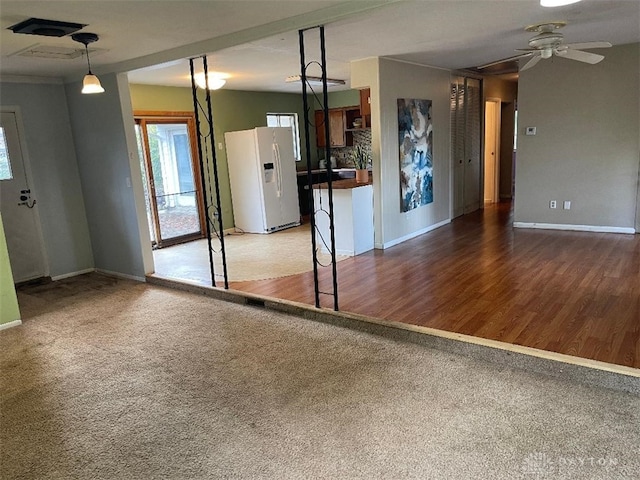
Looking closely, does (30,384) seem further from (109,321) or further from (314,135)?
(314,135)

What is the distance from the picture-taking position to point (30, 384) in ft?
10.0

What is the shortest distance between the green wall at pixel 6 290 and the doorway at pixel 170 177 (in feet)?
8.38

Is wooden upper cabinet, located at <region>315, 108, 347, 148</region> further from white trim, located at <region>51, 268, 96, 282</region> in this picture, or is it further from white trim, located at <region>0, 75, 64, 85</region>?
white trim, located at <region>51, 268, 96, 282</region>

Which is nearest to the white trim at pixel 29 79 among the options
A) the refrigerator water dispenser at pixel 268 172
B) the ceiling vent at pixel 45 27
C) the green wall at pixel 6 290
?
the green wall at pixel 6 290

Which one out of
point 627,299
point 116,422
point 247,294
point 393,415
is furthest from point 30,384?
point 627,299

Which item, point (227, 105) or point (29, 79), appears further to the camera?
point (227, 105)

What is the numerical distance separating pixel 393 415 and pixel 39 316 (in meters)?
3.59

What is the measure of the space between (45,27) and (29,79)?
8.25 feet

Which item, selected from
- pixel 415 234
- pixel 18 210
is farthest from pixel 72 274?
pixel 415 234

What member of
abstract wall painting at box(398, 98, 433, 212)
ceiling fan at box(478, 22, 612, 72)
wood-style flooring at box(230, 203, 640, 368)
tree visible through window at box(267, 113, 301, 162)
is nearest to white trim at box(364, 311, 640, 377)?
wood-style flooring at box(230, 203, 640, 368)

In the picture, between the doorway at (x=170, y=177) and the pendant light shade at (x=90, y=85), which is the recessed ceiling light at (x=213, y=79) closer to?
the doorway at (x=170, y=177)

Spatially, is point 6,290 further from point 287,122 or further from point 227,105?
point 287,122

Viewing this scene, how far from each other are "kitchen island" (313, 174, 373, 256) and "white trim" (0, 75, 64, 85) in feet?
10.9

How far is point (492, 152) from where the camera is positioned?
9.00 m
